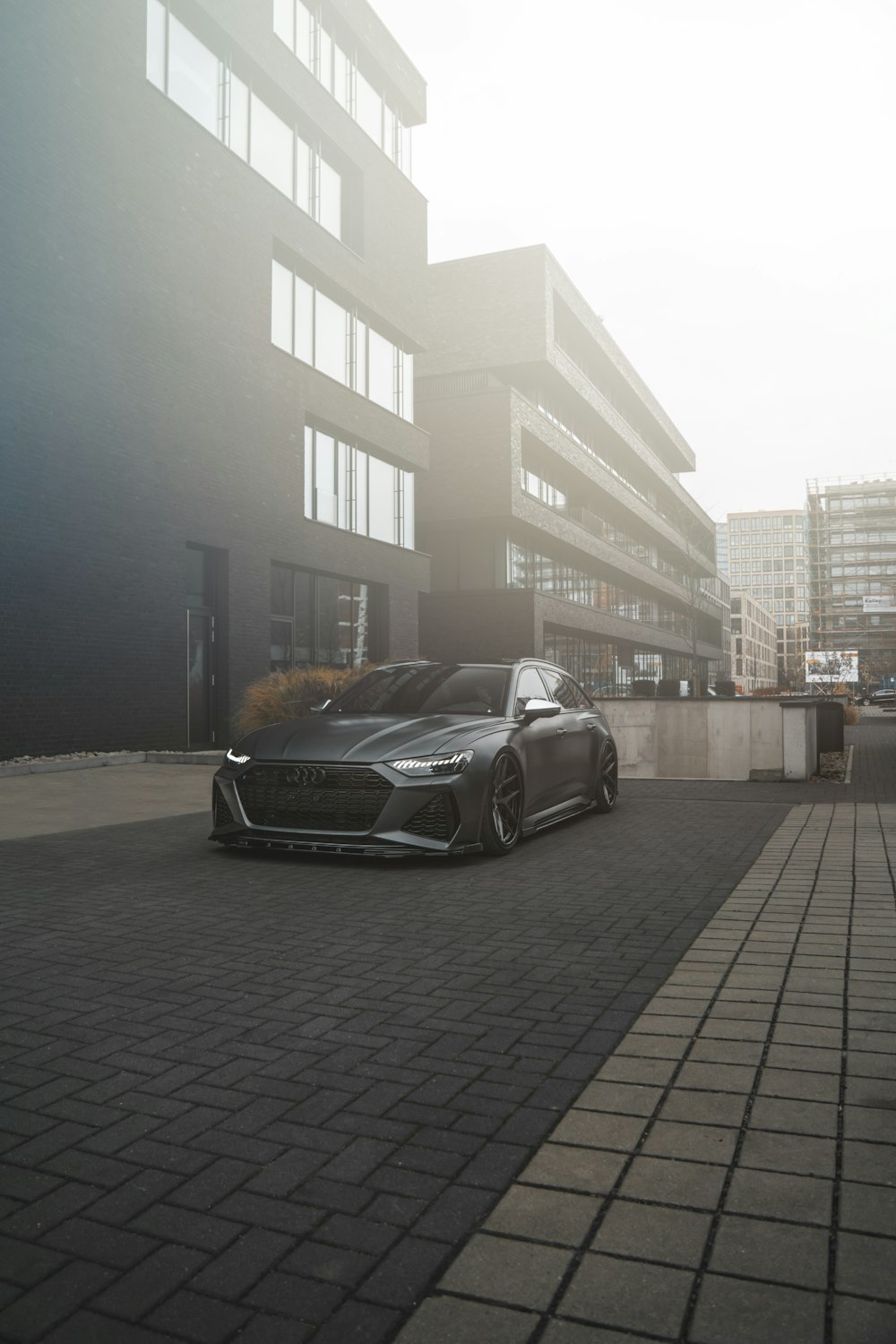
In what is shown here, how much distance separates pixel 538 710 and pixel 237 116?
19.2m

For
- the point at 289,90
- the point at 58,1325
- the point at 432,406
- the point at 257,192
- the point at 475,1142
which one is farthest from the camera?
the point at 432,406

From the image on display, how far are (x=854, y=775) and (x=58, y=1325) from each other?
576 inches

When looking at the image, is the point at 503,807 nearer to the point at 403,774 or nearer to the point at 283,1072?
the point at 403,774

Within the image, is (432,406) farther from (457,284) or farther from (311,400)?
(311,400)

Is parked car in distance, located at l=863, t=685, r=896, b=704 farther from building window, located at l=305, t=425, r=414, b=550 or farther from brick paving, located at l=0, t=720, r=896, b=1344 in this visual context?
brick paving, located at l=0, t=720, r=896, b=1344

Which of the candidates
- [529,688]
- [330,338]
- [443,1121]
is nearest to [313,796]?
[529,688]

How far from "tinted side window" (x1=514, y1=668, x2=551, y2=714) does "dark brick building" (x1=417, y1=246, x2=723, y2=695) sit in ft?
80.0

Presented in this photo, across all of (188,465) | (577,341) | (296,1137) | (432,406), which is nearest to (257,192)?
(188,465)

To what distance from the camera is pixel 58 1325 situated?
192 centimetres

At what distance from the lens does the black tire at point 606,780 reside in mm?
10156

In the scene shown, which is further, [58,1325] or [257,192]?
[257,192]

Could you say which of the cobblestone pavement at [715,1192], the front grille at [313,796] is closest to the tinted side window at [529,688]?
the front grille at [313,796]

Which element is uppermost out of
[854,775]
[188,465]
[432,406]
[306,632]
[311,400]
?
[432,406]

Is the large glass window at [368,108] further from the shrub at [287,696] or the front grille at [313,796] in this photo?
the front grille at [313,796]
